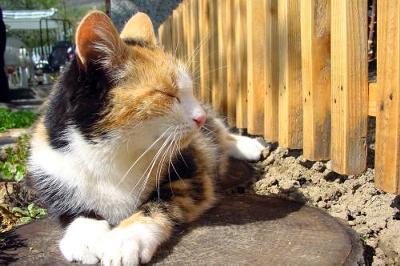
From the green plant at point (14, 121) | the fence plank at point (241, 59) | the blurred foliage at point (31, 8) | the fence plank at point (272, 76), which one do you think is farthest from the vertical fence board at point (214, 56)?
the blurred foliage at point (31, 8)

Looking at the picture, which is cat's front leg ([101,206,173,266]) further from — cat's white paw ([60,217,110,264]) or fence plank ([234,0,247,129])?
fence plank ([234,0,247,129])

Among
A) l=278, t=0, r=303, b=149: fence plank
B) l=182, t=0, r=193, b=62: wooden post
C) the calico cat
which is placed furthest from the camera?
l=182, t=0, r=193, b=62: wooden post

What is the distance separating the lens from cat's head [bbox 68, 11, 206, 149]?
5.42ft

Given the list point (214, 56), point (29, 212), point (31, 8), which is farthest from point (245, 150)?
point (31, 8)

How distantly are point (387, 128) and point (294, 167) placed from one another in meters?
1.17

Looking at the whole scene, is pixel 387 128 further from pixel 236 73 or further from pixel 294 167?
pixel 236 73

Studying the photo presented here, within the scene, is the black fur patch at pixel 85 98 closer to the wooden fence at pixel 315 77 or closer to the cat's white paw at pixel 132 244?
the cat's white paw at pixel 132 244

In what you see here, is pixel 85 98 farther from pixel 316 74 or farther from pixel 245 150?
pixel 245 150

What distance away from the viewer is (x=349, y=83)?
1.78 metres

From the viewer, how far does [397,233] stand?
6.35ft

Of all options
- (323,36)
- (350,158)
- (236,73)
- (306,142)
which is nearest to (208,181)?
(306,142)

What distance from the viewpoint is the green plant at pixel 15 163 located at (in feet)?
9.99

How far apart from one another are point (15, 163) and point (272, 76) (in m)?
1.85

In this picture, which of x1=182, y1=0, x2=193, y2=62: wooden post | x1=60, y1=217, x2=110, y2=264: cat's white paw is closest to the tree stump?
x1=60, y1=217, x2=110, y2=264: cat's white paw
